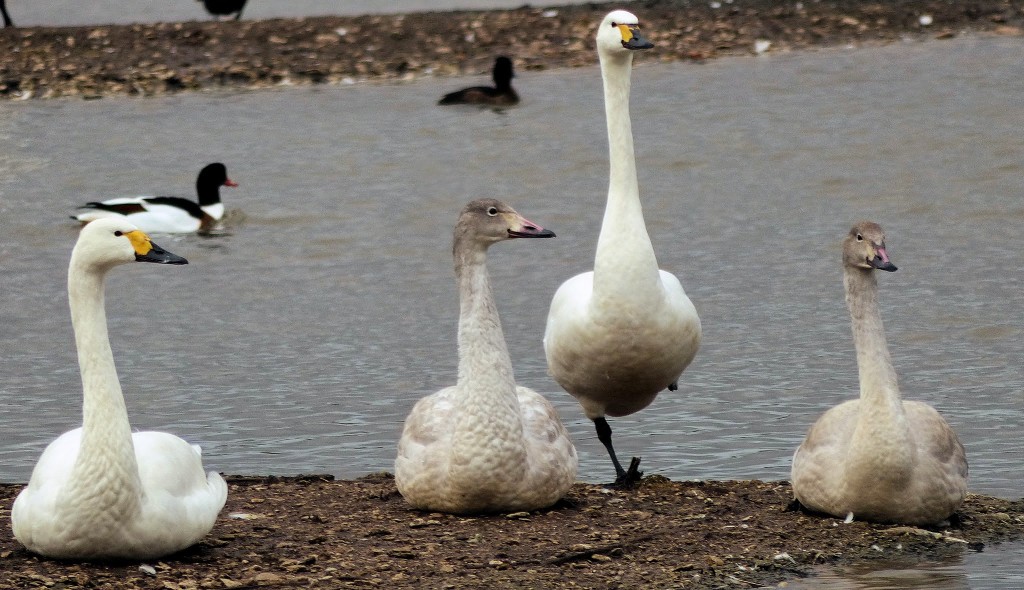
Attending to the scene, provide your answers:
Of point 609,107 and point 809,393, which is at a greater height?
point 609,107

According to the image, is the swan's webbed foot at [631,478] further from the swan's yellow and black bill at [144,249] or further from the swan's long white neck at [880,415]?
the swan's yellow and black bill at [144,249]

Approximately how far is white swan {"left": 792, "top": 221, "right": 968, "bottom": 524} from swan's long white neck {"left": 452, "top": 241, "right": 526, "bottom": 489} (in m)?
1.18

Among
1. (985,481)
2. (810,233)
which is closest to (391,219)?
(810,233)

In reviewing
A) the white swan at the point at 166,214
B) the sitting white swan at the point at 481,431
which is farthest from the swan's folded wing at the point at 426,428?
the white swan at the point at 166,214

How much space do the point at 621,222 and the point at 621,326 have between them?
1.86 ft

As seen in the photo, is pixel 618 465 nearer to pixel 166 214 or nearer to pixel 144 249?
pixel 144 249

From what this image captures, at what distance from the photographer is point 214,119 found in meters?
21.6

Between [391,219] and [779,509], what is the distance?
10.0 m

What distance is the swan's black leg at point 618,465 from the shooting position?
24.3 feet

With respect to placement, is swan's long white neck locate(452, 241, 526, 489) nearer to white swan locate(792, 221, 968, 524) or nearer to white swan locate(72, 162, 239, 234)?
white swan locate(792, 221, 968, 524)

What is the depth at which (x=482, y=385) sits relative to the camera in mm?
6629

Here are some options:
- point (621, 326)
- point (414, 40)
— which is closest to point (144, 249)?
point (621, 326)

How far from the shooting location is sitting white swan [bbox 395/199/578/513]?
6570 millimetres

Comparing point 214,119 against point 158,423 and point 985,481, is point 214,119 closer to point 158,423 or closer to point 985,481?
point 158,423
